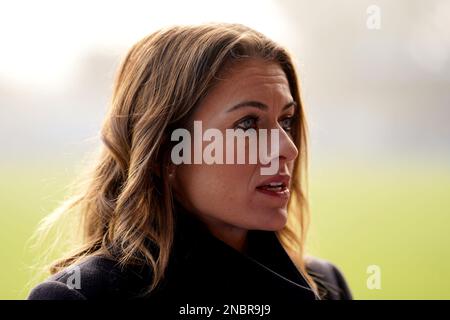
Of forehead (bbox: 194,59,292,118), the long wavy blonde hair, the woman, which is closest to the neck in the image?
the woman

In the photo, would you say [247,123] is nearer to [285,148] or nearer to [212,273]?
[285,148]

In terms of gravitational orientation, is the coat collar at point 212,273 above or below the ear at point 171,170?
below

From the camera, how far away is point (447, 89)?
1603 mm

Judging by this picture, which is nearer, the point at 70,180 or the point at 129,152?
the point at 129,152

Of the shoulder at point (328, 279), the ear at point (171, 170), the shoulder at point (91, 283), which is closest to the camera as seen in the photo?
the shoulder at point (91, 283)

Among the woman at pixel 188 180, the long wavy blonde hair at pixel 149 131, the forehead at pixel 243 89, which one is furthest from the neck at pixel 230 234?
the forehead at pixel 243 89

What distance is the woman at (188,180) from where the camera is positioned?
1051 millimetres

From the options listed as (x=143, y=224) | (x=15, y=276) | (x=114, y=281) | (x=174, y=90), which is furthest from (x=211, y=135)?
(x=15, y=276)

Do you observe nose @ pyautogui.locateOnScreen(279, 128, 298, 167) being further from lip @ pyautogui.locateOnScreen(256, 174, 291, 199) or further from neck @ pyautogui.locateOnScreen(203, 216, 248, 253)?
neck @ pyautogui.locateOnScreen(203, 216, 248, 253)

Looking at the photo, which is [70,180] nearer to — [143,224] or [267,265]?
[143,224]

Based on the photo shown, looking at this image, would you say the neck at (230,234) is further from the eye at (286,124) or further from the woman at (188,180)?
the eye at (286,124)

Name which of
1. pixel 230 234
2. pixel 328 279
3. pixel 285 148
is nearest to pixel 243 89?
pixel 285 148

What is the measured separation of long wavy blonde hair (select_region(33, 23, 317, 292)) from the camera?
1.05 metres
